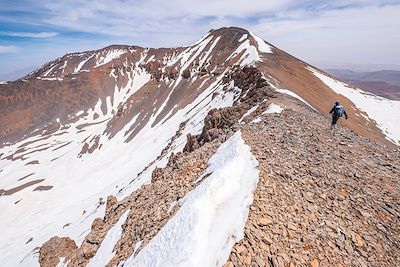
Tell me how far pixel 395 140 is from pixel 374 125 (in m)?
7.11

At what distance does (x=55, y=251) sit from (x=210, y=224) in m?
23.7

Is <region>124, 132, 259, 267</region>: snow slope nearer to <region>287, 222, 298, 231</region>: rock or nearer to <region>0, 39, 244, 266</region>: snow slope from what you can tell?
<region>287, 222, 298, 231</region>: rock

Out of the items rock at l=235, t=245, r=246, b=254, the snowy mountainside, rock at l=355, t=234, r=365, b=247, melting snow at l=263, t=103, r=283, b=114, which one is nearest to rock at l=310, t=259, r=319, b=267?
rock at l=355, t=234, r=365, b=247

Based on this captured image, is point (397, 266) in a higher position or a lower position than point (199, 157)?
higher

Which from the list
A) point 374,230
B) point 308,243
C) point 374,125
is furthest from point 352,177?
point 374,125

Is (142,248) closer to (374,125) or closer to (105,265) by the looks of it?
(105,265)

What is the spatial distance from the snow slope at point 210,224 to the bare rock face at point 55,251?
18104 mm

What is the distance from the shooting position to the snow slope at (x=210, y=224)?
1180 centimetres

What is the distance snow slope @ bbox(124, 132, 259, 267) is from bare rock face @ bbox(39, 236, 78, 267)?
18104 millimetres

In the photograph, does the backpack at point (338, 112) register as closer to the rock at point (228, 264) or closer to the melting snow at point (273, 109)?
the melting snow at point (273, 109)

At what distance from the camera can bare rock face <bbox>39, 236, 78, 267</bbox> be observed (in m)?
28.7

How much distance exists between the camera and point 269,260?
10938mm

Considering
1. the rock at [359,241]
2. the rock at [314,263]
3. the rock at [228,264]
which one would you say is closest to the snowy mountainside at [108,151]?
the rock at [228,264]

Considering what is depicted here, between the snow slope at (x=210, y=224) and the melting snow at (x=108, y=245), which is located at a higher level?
the snow slope at (x=210, y=224)
